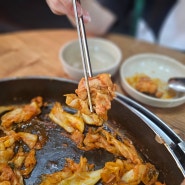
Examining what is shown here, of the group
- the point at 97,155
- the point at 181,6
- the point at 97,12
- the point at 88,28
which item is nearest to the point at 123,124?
the point at 97,155

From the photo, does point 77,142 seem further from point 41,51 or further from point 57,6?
point 41,51

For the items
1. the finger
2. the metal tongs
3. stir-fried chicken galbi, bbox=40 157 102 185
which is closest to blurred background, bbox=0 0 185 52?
the finger

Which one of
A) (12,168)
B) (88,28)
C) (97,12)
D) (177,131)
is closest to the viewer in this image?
(12,168)

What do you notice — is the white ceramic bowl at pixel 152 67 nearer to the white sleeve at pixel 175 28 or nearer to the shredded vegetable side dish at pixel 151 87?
the shredded vegetable side dish at pixel 151 87

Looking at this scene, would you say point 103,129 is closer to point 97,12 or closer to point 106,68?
point 106,68

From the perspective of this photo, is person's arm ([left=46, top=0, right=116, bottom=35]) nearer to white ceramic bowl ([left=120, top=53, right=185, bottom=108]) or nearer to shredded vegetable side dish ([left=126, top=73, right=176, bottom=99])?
white ceramic bowl ([left=120, top=53, right=185, bottom=108])
